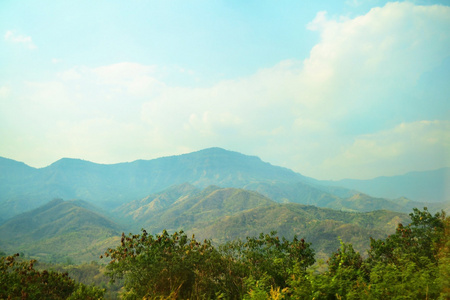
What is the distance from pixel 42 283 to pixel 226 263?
24.6 feet

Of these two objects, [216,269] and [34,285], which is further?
[216,269]

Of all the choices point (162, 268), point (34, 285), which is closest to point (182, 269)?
point (162, 268)

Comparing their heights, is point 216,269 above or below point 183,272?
above

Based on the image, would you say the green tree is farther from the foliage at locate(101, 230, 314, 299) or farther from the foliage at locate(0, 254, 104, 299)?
the foliage at locate(0, 254, 104, 299)

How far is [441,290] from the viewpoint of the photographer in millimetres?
5414

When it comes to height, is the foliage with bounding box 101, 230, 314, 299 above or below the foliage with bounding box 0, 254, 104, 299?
above

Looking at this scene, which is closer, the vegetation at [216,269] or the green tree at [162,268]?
the vegetation at [216,269]

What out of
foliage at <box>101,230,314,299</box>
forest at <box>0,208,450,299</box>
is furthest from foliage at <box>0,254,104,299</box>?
foliage at <box>101,230,314,299</box>

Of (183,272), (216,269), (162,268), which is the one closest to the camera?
Answer: (162,268)

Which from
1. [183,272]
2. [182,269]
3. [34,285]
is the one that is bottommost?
[34,285]

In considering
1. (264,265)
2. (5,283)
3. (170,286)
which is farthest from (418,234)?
(5,283)

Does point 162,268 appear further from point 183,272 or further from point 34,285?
point 34,285

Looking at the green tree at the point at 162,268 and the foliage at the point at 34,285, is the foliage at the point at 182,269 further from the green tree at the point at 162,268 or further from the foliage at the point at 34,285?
the foliage at the point at 34,285

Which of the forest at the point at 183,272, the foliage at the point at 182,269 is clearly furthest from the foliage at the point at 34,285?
the foliage at the point at 182,269
